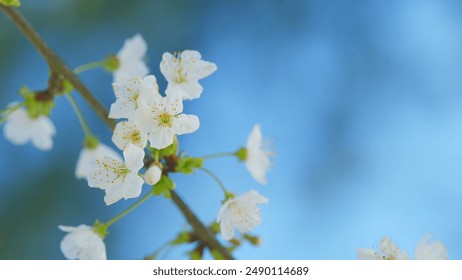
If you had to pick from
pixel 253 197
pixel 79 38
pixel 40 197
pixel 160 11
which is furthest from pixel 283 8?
pixel 253 197

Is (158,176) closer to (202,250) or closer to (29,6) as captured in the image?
(202,250)

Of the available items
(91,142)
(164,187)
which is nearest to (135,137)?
(164,187)

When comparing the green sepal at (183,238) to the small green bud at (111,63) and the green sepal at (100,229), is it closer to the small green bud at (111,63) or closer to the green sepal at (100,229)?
the green sepal at (100,229)

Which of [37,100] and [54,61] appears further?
[37,100]

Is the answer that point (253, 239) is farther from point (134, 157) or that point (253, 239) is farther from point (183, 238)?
point (134, 157)

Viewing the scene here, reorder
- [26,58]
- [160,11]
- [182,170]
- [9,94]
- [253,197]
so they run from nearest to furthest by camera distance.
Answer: [182,170]
[253,197]
[9,94]
[26,58]
[160,11]
